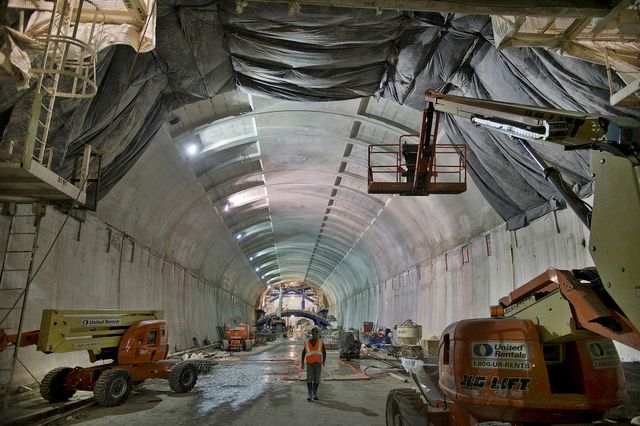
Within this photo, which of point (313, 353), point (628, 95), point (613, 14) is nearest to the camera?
point (613, 14)

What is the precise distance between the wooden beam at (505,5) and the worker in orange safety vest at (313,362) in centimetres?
721

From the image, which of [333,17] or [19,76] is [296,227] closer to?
[333,17]

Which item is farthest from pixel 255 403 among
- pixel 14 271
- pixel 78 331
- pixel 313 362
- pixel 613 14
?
pixel 613 14

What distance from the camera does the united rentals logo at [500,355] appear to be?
12.4 feet

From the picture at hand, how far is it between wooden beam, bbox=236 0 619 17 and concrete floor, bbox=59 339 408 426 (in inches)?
234

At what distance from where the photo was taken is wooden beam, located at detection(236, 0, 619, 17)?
15.0 feet

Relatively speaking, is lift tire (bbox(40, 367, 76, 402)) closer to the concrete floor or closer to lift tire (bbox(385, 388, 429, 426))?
the concrete floor

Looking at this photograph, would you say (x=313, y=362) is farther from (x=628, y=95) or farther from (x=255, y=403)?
(x=628, y=95)

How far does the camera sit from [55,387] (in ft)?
27.6

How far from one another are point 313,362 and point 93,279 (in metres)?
6.04

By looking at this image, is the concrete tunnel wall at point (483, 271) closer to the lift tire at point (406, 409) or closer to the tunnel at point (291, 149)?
the tunnel at point (291, 149)

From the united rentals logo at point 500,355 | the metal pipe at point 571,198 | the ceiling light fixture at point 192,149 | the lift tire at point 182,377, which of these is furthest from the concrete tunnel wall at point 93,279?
the metal pipe at point 571,198

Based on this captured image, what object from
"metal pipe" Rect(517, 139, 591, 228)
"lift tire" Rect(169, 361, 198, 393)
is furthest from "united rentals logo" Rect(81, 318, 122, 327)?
"metal pipe" Rect(517, 139, 591, 228)

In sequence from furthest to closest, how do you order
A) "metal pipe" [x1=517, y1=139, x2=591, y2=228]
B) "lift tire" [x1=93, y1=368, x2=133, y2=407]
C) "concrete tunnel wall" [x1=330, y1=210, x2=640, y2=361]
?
"concrete tunnel wall" [x1=330, y1=210, x2=640, y2=361] → "lift tire" [x1=93, y1=368, x2=133, y2=407] → "metal pipe" [x1=517, y1=139, x2=591, y2=228]
